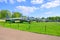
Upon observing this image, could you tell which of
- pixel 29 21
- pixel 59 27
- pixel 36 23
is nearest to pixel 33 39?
pixel 59 27

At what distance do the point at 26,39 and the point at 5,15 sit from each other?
1790cm

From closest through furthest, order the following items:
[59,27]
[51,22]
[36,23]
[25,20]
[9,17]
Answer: [59,27], [51,22], [36,23], [25,20], [9,17]

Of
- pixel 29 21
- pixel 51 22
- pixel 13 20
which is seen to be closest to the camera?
pixel 51 22

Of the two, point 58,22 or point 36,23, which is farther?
point 36,23

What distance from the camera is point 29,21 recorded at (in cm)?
2103

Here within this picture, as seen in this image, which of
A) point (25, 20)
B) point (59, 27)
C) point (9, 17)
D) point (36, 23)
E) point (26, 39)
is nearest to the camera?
point (26, 39)

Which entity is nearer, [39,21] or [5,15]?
[39,21]

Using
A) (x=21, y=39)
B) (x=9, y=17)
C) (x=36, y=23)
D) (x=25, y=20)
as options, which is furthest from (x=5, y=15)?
(x=21, y=39)

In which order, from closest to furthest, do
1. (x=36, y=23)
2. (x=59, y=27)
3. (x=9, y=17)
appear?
(x=59, y=27), (x=36, y=23), (x=9, y=17)

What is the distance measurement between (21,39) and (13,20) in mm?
16481

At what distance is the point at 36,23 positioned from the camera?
1964 centimetres

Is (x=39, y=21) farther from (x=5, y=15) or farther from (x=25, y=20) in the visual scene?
(x=5, y=15)

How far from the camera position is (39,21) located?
65.6 feet

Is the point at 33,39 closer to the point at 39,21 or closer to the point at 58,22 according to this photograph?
the point at 58,22
